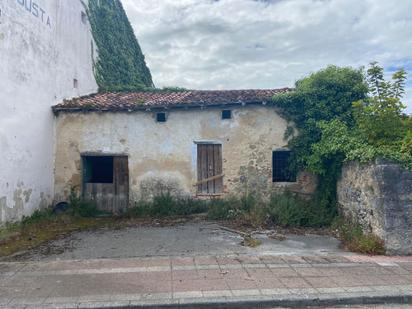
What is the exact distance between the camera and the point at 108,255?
7.04m

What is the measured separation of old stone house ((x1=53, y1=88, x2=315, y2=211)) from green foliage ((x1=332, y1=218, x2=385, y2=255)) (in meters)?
2.86

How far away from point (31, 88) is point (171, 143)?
4450 millimetres

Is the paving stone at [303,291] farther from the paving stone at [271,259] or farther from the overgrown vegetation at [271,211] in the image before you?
the overgrown vegetation at [271,211]

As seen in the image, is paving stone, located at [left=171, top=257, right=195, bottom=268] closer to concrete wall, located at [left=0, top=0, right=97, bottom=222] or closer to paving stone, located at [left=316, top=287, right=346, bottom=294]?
paving stone, located at [left=316, top=287, right=346, bottom=294]

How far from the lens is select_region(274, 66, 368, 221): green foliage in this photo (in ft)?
33.0

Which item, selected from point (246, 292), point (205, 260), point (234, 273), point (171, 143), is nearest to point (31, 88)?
point (171, 143)

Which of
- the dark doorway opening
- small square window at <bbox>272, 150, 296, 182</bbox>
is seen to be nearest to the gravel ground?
small square window at <bbox>272, 150, 296, 182</bbox>

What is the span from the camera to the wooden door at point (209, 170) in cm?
1122

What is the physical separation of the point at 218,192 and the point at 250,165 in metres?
1.39

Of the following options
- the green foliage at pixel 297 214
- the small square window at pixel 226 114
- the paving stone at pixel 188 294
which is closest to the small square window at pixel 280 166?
the green foliage at pixel 297 214

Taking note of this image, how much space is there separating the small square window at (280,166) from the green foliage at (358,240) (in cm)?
279

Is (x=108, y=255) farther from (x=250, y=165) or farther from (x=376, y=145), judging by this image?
(x=376, y=145)

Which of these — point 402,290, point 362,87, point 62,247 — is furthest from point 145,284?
point 362,87

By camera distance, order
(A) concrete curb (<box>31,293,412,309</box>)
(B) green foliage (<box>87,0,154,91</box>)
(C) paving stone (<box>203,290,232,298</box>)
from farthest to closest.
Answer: (B) green foliage (<box>87,0,154,91</box>), (C) paving stone (<box>203,290,232,298</box>), (A) concrete curb (<box>31,293,412,309</box>)
